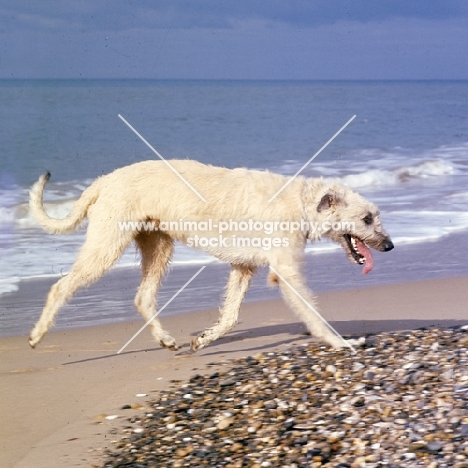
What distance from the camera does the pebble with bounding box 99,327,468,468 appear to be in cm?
428

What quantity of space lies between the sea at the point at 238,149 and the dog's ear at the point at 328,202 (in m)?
2.02

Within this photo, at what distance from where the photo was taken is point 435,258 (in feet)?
35.3

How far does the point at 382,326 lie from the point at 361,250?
844 millimetres

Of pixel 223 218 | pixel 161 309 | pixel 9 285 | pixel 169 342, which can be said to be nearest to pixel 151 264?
pixel 169 342

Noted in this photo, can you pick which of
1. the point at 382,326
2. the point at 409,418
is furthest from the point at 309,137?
the point at 409,418

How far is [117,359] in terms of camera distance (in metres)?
6.71

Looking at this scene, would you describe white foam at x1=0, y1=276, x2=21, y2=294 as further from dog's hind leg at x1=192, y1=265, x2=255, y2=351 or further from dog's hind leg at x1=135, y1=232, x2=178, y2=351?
dog's hind leg at x1=192, y1=265, x2=255, y2=351

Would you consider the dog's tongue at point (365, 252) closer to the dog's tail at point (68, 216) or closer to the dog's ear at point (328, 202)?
the dog's ear at point (328, 202)

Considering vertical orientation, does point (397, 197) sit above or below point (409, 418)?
above

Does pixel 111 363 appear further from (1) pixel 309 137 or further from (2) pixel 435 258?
(1) pixel 309 137

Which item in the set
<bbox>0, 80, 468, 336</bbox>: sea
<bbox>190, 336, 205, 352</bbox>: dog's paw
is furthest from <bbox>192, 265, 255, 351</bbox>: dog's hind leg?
<bbox>0, 80, 468, 336</bbox>: sea

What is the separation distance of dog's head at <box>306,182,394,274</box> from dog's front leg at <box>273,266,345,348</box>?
47 cm

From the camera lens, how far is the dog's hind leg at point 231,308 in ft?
22.0

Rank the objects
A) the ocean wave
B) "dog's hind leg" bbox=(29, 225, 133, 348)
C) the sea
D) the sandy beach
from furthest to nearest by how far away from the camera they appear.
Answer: the ocean wave
the sea
"dog's hind leg" bbox=(29, 225, 133, 348)
the sandy beach
